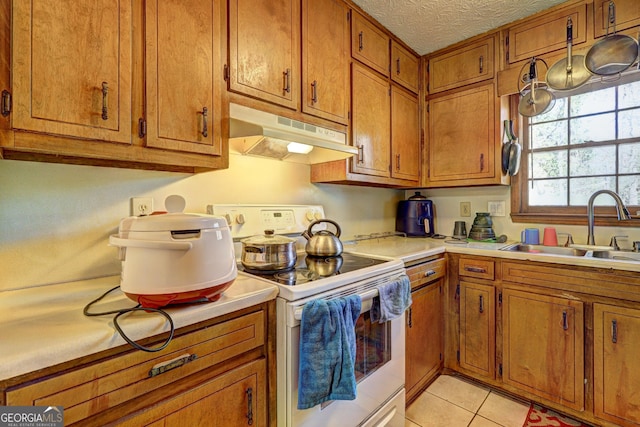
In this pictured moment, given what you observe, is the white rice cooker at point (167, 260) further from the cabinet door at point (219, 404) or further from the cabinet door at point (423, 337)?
the cabinet door at point (423, 337)

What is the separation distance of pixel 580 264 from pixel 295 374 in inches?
61.1

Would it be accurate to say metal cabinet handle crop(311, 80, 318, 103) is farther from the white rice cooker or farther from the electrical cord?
the electrical cord

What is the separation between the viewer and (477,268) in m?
1.87

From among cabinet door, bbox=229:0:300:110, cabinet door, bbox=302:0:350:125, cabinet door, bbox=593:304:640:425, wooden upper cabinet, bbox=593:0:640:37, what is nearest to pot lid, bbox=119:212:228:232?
cabinet door, bbox=229:0:300:110

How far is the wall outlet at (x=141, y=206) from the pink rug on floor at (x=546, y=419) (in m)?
2.21

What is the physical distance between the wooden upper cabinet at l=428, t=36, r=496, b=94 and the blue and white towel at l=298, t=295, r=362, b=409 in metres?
2.07

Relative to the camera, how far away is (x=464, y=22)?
199 centimetres

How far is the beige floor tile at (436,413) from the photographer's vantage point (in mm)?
1611

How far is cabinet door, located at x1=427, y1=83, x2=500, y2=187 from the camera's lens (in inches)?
84.0

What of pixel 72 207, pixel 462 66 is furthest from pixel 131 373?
pixel 462 66

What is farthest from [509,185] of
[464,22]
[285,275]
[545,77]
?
[285,275]

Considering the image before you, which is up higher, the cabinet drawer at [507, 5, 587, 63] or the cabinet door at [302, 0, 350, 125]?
the cabinet drawer at [507, 5, 587, 63]

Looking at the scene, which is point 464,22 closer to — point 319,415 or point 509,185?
point 509,185

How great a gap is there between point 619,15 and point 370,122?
1.49 metres
